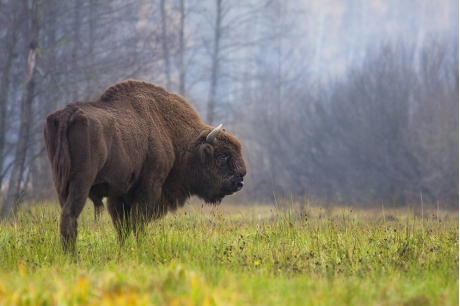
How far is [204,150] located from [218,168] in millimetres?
374

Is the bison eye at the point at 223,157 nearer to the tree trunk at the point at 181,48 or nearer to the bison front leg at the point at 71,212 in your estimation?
the bison front leg at the point at 71,212

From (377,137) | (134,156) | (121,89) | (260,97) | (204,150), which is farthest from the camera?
(260,97)

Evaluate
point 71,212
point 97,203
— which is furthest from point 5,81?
point 71,212

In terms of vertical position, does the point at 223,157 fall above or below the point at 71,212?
above

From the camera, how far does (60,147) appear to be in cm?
770

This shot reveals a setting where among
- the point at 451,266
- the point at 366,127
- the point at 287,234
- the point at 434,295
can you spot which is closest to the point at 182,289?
the point at 434,295

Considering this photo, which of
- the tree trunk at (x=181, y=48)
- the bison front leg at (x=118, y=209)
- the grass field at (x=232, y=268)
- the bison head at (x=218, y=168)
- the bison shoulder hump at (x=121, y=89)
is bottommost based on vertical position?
the grass field at (x=232, y=268)

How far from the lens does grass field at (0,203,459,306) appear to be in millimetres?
4977

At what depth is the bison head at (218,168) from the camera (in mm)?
9977

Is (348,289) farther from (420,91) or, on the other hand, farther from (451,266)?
(420,91)

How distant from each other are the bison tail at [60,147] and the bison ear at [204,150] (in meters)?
2.43

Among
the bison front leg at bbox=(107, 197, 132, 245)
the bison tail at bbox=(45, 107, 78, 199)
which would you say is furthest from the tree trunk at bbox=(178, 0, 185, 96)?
the bison tail at bbox=(45, 107, 78, 199)

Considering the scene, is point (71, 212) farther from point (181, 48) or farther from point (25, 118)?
point (181, 48)

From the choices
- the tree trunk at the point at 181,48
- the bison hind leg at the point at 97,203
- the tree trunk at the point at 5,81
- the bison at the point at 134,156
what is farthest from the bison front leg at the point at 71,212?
the tree trunk at the point at 181,48
